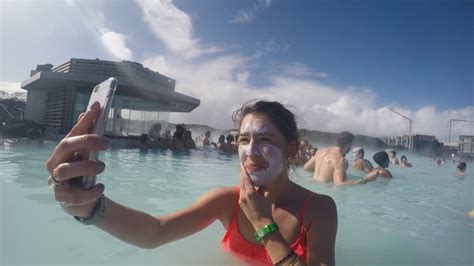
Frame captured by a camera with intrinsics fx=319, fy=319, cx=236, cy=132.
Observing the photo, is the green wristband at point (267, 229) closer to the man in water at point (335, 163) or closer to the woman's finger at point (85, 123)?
the woman's finger at point (85, 123)

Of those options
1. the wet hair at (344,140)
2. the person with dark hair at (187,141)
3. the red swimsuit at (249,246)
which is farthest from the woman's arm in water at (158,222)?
the person with dark hair at (187,141)

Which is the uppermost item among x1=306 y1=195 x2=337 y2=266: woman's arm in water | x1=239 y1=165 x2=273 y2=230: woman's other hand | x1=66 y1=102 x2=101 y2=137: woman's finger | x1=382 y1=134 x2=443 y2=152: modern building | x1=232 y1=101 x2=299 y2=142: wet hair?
x1=382 y1=134 x2=443 y2=152: modern building

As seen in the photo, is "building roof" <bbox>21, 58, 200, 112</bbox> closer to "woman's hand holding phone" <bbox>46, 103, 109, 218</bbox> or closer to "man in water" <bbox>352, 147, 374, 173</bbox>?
"man in water" <bbox>352, 147, 374, 173</bbox>

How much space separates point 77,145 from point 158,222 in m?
1.12

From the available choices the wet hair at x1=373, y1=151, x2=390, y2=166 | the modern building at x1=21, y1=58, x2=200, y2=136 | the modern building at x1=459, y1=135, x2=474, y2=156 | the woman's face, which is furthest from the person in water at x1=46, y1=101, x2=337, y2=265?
the modern building at x1=459, y1=135, x2=474, y2=156

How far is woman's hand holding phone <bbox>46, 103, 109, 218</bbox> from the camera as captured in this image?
1.17 m

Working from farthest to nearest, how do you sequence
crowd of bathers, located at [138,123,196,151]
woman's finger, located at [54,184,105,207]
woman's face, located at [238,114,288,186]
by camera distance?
crowd of bathers, located at [138,123,196,151], woman's face, located at [238,114,288,186], woman's finger, located at [54,184,105,207]

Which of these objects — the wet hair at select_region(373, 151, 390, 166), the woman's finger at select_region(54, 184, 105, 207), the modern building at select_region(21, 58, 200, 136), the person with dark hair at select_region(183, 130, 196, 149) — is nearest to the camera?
the woman's finger at select_region(54, 184, 105, 207)

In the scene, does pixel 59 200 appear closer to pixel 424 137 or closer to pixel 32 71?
pixel 32 71

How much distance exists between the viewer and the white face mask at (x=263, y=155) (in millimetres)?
2156

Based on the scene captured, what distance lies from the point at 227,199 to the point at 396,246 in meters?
2.54

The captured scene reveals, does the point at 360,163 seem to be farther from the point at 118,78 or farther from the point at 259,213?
the point at 118,78

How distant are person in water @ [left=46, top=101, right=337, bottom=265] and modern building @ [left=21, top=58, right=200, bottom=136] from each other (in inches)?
684

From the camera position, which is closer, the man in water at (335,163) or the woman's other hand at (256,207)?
the woman's other hand at (256,207)
